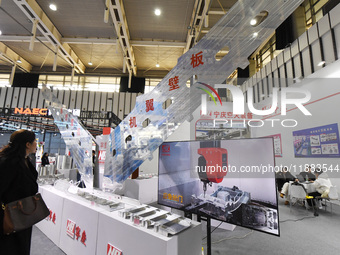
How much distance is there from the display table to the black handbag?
472 mm

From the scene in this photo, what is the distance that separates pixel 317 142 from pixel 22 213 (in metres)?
6.17

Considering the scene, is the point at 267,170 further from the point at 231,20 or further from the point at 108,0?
the point at 108,0

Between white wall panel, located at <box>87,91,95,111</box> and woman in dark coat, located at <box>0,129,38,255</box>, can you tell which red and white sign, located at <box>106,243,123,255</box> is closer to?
woman in dark coat, located at <box>0,129,38,255</box>

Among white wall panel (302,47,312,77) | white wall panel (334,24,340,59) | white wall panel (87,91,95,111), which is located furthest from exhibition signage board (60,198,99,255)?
white wall panel (87,91,95,111)

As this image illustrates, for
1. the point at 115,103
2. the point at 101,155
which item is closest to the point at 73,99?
the point at 115,103

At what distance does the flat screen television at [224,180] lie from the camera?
1180mm

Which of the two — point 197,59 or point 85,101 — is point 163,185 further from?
point 85,101

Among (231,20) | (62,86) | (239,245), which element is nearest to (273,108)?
(239,245)

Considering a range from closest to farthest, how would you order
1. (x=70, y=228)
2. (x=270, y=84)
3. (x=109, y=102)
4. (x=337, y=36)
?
(x=70, y=228), (x=337, y=36), (x=270, y=84), (x=109, y=102)

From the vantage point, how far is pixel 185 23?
6902 mm

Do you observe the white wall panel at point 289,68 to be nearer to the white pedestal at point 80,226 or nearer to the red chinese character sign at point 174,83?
the red chinese character sign at point 174,83

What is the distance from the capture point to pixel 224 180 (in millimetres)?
1373

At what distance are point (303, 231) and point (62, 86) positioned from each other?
1230cm

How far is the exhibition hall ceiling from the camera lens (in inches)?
234
